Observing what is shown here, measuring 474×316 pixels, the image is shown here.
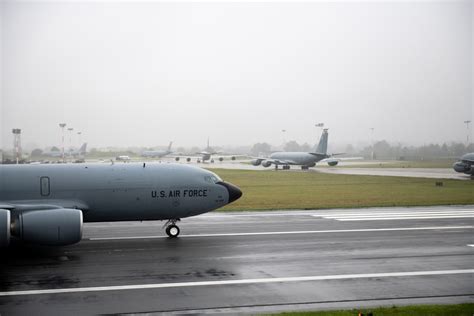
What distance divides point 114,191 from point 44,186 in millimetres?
2907

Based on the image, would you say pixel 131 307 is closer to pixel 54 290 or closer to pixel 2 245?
pixel 54 290

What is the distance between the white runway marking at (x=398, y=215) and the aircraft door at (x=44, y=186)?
15463 mm

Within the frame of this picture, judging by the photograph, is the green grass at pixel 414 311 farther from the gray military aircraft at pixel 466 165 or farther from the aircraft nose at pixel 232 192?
the gray military aircraft at pixel 466 165

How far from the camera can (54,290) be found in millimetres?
13508

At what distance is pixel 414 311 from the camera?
37.3 feet

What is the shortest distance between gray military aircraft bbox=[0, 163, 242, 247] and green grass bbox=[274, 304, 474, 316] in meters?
10.9

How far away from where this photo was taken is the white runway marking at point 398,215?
2736 centimetres

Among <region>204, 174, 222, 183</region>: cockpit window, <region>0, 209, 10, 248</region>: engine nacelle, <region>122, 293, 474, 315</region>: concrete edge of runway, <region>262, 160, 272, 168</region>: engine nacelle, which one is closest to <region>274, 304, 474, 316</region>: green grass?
<region>122, 293, 474, 315</region>: concrete edge of runway

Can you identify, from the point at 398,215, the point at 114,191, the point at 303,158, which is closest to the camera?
the point at 114,191

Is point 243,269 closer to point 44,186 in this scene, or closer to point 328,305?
point 328,305

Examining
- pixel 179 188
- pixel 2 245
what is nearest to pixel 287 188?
pixel 179 188

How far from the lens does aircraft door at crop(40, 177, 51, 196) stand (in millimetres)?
20078

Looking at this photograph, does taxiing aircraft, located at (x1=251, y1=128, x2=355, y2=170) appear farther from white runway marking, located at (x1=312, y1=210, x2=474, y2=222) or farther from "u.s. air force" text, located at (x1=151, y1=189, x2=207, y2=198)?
"u.s. air force" text, located at (x1=151, y1=189, x2=207, y2=198)

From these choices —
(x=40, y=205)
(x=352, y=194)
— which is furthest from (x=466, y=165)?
(x=40, y=205)
